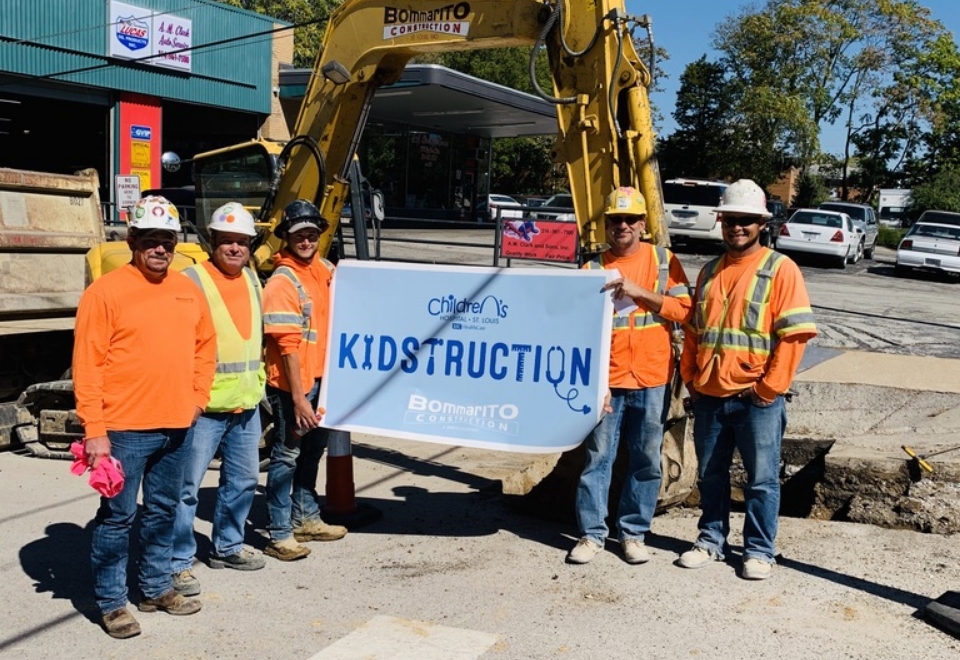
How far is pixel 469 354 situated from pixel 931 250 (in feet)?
73.2

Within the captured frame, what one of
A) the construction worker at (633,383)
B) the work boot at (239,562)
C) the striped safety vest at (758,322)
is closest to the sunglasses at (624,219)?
the construction worker at (633,383)

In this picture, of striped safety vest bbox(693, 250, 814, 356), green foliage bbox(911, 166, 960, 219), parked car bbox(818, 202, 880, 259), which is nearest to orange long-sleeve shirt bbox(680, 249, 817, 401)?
striped safety vest bbox(693, 250, 814, 356)

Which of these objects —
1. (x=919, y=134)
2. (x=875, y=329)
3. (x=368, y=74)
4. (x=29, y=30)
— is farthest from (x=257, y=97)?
(x=919, y=134)

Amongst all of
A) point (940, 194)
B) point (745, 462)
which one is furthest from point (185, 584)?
point (940, 194)

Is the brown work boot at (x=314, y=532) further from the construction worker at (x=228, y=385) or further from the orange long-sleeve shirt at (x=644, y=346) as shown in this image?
the orange long-sleeve shirt at (x=644, y=346)

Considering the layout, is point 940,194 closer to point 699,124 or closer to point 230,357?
point 699,124

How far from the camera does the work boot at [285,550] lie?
5719 millimetres

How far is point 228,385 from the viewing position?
513 centimetres

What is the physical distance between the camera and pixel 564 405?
5.67 m

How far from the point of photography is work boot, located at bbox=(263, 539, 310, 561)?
18.8ft

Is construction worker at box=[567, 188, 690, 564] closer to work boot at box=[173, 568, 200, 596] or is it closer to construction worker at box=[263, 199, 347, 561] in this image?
construction worker at box=[263, 199, 347, 561]

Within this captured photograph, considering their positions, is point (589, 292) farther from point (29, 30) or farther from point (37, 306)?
point (29, 30)

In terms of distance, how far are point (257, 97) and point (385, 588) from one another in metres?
27.0

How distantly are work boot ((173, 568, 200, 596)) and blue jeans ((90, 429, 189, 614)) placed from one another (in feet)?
0.38
